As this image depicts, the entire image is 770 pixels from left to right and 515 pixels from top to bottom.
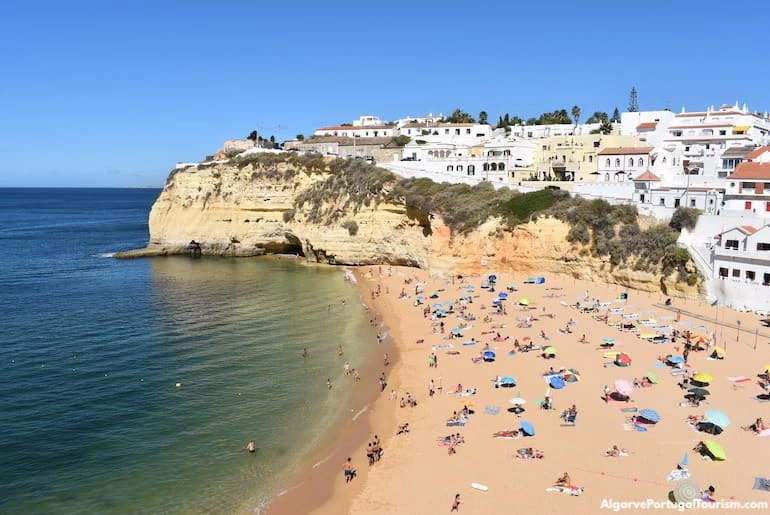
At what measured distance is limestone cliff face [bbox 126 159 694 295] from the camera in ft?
135

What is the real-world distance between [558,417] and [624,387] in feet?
9.99

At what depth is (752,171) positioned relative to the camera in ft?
123

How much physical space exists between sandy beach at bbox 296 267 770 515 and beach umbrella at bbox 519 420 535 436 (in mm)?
196

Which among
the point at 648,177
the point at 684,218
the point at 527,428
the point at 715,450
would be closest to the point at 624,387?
the point at 715,450

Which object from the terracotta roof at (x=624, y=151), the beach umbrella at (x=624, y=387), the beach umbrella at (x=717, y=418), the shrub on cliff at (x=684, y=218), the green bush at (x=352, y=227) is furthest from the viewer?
the green bush at (x=352, y=227)

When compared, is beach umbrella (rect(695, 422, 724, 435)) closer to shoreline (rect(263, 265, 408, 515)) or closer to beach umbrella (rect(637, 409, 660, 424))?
beach umbrella (rect(637, 409, 660, 424))

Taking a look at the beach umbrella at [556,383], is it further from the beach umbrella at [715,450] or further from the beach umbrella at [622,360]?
the beach umbrella at [715,450]

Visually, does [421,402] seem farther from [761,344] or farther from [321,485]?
[761,344]

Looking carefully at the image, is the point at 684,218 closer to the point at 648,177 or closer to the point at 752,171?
the point at 752,171

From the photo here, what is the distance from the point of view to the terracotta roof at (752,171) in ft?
121

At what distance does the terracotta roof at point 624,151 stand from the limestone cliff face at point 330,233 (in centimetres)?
1417

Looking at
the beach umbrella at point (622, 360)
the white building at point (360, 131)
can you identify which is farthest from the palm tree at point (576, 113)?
the beach umbrella at point (622, 360)

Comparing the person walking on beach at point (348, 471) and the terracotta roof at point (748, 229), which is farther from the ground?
the terracotta roof at point (748, 229)

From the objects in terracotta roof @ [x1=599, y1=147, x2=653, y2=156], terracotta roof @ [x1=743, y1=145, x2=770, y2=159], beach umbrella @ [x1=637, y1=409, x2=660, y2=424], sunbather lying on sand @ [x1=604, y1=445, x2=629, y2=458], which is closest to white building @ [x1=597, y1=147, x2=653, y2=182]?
terracotta roof @ [x1=599, y1=147, x2=653, y2=156]
